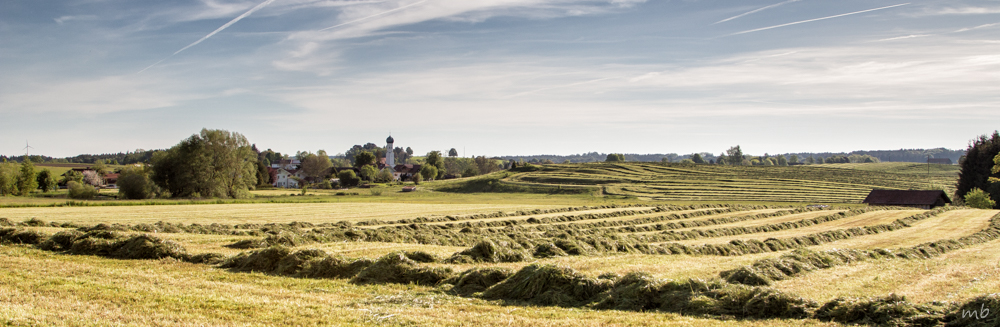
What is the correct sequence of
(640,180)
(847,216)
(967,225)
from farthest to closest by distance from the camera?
1. (640,180)
2. (847,216)
3. (967,225)

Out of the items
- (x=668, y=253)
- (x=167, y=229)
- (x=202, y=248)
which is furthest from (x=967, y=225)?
(x=167, y=229)

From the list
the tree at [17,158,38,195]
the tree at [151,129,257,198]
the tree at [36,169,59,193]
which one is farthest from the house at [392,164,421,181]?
the tree at [151,129,257,198]

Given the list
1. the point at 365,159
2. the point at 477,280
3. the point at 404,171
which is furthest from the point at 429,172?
the point at 477,280

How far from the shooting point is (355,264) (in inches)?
544

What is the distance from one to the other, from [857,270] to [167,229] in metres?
26.2

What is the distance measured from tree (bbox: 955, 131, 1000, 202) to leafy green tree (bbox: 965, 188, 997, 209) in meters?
2.60

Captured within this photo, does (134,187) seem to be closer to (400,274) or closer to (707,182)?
(400,274)

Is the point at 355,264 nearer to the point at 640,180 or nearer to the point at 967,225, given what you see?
→ the point at 967,225

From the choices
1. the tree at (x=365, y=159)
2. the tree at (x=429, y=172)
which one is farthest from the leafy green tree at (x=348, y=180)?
the tree at (x=365, y=159)

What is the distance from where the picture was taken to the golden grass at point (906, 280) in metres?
11.5

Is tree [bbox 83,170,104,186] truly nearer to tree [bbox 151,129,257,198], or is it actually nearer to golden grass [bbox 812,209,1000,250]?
tree [bbox 151,129,257,198]

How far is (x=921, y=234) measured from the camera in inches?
1179

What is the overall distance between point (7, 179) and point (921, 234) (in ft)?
308

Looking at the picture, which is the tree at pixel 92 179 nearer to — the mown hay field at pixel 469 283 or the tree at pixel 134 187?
the tree at pixel 134 187
